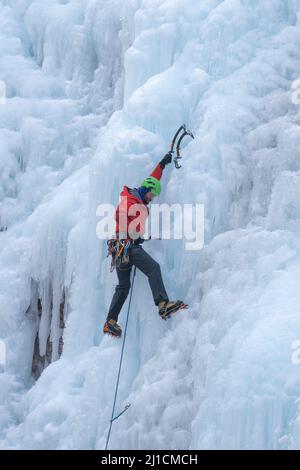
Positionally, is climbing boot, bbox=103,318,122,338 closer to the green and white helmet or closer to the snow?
the snow

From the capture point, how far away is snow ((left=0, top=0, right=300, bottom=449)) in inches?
183

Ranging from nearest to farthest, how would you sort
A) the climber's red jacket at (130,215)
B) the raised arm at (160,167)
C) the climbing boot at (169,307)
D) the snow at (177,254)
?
the snow at (177,254) → the climbing boot at (169,307) → the climber's red jacket at (130,215) → the raised arm at (160,167)

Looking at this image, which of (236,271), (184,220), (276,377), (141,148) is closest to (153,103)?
(141,148)

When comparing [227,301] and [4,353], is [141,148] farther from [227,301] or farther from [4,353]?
[4,353]

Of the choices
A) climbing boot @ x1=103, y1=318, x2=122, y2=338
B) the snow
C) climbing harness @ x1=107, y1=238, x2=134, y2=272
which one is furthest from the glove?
climbing boot @ x1=103, y1=318, x2=122, y2=338

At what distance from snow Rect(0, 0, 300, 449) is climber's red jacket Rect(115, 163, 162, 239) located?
1.12 feet

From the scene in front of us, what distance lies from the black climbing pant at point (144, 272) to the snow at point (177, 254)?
191 mm

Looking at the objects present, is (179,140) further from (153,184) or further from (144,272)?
→ (144,272)

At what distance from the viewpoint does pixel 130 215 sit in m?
5.82

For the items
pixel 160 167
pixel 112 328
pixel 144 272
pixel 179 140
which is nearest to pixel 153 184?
pixel 160 167

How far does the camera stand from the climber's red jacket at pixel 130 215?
5.80 metres

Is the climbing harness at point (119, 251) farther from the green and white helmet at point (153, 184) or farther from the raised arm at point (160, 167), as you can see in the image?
the raised arm at point (160, 167)

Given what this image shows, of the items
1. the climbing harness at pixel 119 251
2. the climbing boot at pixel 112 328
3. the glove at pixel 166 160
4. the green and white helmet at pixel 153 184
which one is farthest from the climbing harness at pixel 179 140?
the climbing boot at pixel 112 328

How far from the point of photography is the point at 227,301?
5.17 m
